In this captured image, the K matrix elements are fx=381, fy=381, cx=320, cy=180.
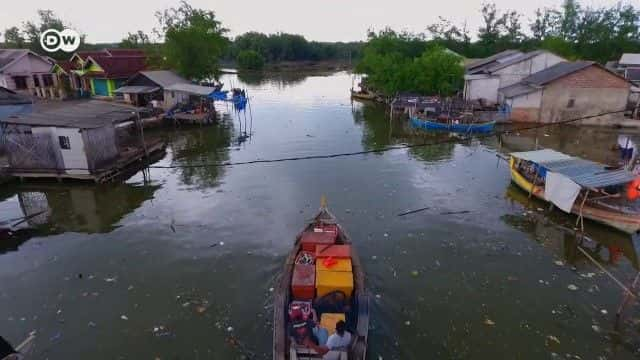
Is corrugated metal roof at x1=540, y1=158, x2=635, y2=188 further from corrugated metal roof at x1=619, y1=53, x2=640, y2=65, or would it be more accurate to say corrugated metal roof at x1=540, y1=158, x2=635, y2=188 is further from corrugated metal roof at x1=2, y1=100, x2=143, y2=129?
corrugated metal roof at x1=619, y1=53, x2=640, y2=65

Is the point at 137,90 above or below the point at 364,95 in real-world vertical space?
above

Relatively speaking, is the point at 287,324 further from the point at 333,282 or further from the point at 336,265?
the point at 336,265

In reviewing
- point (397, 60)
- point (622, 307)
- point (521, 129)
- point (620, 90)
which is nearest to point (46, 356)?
point (622, 307)

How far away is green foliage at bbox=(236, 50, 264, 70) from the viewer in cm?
9362

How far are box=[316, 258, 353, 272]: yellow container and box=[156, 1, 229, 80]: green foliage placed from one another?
38492mm

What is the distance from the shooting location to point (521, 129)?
31344 mm

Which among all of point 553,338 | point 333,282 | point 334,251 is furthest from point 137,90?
point 553,338

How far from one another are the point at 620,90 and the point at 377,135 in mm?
20358

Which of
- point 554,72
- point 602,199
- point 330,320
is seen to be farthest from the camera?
point 554,72

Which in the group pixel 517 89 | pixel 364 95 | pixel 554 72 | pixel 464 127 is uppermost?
pixel 554 72

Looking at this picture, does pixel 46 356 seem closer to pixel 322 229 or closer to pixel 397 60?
pixel 322 229

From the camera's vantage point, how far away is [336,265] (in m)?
9.81

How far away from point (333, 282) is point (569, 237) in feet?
34.4

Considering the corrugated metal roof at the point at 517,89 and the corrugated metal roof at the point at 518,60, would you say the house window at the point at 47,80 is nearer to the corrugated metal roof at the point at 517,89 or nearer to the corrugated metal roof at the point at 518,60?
the corrugated metal roof at the point at 517,89
